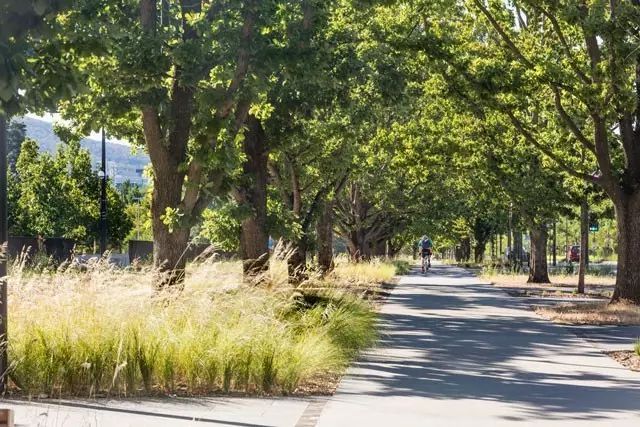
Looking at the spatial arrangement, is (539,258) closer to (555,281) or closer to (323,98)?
(555,281)

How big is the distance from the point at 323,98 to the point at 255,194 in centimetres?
419

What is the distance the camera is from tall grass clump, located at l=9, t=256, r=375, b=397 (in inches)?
422

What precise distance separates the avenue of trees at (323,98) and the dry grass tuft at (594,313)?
2.57 feet

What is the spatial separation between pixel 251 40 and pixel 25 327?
223 inches

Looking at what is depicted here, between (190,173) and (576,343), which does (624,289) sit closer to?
(576,343)

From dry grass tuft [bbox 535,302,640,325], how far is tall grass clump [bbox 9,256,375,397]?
30.9ft

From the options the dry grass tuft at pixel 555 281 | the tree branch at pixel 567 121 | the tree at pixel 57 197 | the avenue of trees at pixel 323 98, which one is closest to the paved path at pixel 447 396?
the avenue of trees at pixel 323 98

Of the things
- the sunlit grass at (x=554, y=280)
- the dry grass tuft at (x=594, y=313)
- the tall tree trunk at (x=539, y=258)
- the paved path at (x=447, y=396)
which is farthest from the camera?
the tall tree trunk at (x=539, y=258)

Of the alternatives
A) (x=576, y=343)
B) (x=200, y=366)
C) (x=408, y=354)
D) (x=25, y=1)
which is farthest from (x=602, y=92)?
(x=25, y=1)

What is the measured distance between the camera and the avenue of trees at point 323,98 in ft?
47.4

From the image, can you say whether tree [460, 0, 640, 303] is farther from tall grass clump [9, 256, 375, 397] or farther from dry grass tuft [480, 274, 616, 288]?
dry grass tuft [480, 274, 616, 288]

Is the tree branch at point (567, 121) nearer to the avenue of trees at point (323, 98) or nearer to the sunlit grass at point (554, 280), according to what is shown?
the avenue of trees at point (323, 98)

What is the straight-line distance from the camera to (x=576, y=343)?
1705cm

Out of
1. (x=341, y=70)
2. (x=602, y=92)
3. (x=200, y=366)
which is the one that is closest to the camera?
(x=200, y=366)
